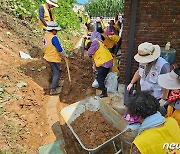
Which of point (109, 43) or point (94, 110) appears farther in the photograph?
point (109, 43)

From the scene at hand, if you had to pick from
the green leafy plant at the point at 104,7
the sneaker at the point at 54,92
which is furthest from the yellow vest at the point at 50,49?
the green leafy plant at the point at 104,7

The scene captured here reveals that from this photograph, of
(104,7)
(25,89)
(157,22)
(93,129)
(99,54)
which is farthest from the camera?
(104,7)

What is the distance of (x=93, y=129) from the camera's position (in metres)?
3.77

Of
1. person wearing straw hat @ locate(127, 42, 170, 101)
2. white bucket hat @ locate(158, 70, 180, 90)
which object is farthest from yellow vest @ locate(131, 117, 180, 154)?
person wearing straw hat @ locate(127, 42, 170, 101)

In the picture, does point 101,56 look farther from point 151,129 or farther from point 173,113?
point 151,129

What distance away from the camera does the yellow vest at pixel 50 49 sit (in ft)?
17.1

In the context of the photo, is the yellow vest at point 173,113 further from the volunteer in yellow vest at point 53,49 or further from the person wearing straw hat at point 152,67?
the volunteer in yellow vest at point 53,49

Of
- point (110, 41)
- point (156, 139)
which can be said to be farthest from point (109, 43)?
point (156, 139)

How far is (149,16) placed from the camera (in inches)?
182

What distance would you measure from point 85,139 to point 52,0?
13.6 ft

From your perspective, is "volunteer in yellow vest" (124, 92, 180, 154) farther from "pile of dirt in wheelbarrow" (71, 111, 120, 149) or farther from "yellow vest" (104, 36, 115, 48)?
"yellow vest" (104, 36, 115, 48)

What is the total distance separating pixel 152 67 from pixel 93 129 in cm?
141

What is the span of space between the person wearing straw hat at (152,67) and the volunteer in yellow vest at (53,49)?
2.30 meters

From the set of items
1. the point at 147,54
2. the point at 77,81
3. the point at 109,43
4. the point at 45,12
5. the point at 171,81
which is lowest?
the point at 77,81
